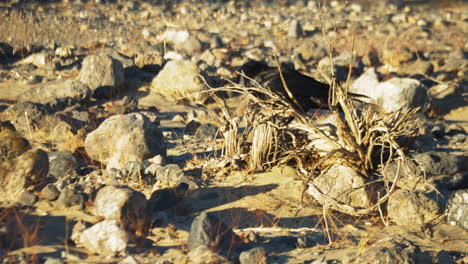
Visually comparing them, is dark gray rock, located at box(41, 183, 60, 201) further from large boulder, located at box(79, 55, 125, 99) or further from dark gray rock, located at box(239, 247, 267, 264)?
large boulder, located at box(79, 55, 125, 99)

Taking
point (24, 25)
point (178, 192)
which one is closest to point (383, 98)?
point (178, 192)

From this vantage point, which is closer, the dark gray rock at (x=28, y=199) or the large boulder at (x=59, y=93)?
the dark gray rock at (x=28, y=199)

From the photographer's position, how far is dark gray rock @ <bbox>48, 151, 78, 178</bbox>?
4629 millimetres

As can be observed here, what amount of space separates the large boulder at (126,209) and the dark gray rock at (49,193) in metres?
0.47

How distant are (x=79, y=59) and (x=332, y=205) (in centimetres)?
557

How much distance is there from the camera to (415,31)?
1270cm

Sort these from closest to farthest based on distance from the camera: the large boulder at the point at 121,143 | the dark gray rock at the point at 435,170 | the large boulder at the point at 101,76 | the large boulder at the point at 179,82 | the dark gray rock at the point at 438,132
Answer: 1. the dark gray rock at the point at 435,170
2. the large boulder at the point at 121,143
3. the dark gray rock at the point at 438,132
4. the large boulder at the point at 101,76
5. the large boulder at the point at 179,82

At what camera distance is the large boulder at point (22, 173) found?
4121 millimetres

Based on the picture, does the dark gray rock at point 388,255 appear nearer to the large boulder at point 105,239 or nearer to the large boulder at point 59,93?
the large boulder at point 105,239

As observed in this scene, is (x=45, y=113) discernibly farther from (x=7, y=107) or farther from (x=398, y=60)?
(x=398, y=60)

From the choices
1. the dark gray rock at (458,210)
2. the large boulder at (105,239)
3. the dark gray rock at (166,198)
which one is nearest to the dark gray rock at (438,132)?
the dark gray rock at (458,210)

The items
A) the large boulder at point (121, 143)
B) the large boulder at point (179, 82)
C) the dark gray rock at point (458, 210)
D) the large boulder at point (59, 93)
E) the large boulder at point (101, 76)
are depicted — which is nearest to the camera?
the dark gray rock at point (458, 210)

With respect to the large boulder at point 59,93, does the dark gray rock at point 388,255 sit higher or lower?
lower

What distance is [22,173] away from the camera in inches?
165
